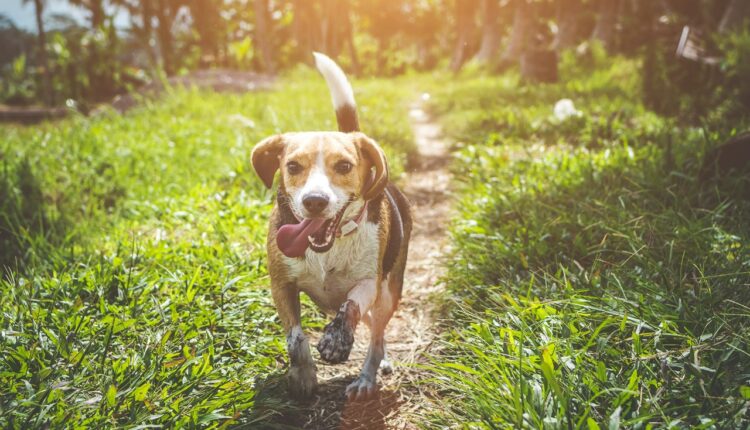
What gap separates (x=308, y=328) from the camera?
3145 mm

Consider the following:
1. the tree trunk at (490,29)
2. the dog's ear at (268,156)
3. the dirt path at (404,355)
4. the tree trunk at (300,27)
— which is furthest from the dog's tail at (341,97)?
the tree trunk at (300,27)

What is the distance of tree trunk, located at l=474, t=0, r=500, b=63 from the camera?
24.5 metres

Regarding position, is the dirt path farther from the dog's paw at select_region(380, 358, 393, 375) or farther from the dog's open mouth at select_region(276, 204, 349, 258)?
the dog's open mouth at select_region(276, 204, 349, 258)

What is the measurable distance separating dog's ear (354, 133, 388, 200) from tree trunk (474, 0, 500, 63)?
23339 mm

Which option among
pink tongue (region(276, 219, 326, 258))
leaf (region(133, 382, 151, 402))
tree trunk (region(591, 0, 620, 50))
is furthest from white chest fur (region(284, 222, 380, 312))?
tree trunk (region(591, 0, 620, 50))

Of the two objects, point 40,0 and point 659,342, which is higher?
point 40,0

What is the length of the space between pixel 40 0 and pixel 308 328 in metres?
28.0

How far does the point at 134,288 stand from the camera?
2.84m

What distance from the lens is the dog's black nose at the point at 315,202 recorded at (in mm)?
2188

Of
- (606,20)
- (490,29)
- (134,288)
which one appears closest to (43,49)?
(490,29)

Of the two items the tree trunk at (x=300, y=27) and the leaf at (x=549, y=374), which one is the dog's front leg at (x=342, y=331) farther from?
the tree trunk at (x=300, y=27)

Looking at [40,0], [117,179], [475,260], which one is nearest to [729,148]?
[475,260]

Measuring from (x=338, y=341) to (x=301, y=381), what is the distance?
0.39 m

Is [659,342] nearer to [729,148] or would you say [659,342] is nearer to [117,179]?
[729,148]
